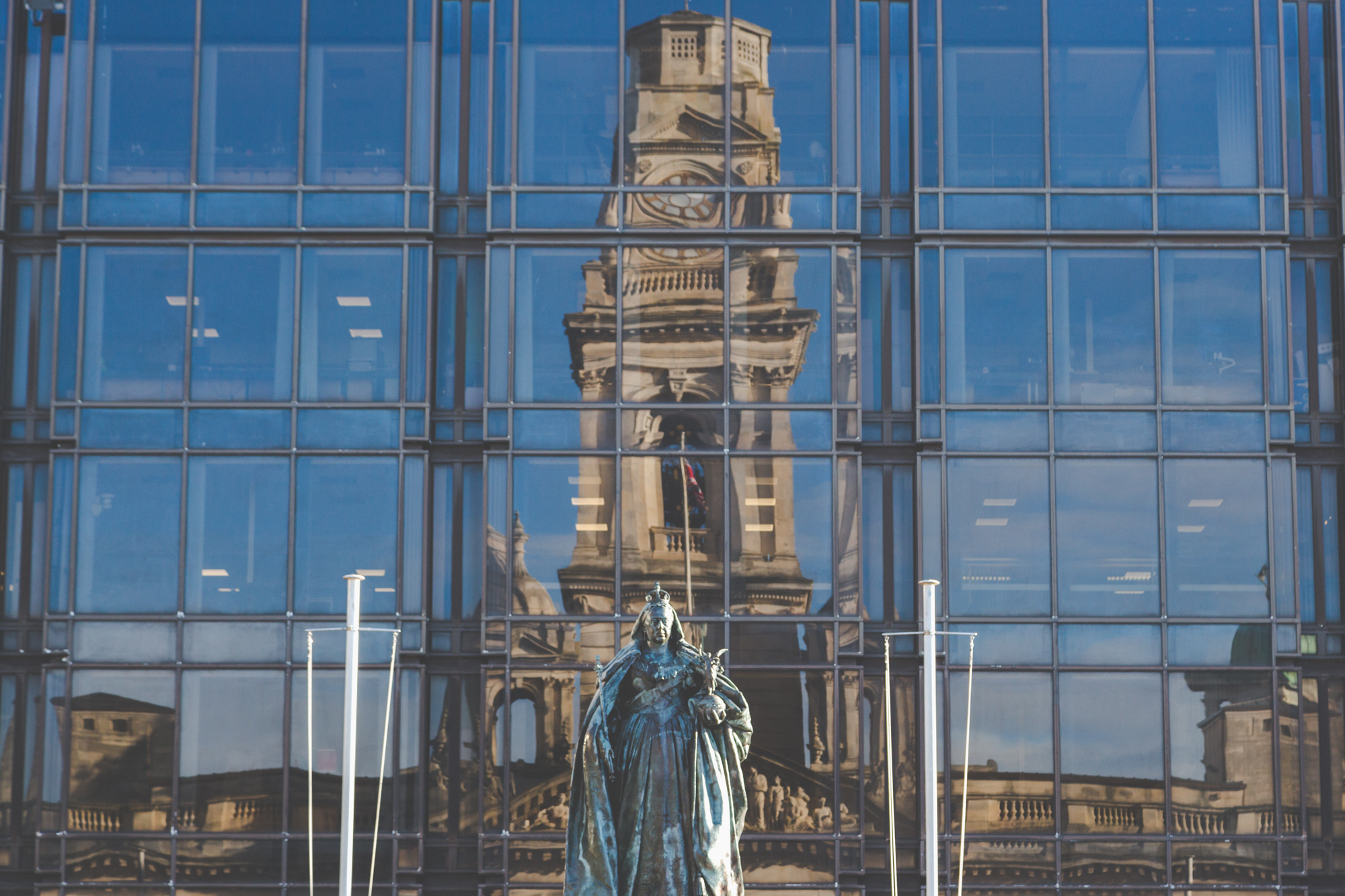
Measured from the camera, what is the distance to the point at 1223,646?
2514cm

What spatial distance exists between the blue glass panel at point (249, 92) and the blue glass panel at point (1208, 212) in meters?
14.3

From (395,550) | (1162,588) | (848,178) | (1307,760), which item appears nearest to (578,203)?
(848,178)

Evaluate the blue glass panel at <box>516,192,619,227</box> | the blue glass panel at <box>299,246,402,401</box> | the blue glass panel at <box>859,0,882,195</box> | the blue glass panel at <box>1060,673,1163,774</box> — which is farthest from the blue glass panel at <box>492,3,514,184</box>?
the blue glass panel at <box>1060,673,1163,774</box>

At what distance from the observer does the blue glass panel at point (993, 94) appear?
26.3 metres

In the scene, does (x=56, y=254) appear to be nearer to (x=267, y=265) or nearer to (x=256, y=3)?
(x=267, y=265)

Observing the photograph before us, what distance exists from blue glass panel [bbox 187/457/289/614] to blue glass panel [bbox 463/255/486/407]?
3.21 m

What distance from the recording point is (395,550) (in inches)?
1001

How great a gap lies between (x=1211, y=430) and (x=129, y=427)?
57.0ft

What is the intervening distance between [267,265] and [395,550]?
16.9ft

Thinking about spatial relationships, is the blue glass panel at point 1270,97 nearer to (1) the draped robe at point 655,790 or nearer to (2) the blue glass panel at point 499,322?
(2) the blue glass panel at point 499,322

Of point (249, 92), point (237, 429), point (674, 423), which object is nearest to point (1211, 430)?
point (674, 423)

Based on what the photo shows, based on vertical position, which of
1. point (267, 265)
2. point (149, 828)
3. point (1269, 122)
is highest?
point (1269, 122)

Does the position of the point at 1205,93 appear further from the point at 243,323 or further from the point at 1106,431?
the point at 243,323

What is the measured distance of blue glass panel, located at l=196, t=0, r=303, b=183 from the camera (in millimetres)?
26312
